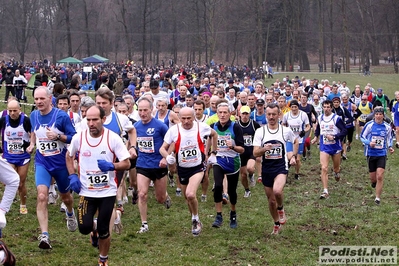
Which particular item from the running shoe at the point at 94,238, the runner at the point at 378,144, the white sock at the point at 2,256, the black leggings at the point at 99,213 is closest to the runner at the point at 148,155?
the running shoe at the point at 94,238

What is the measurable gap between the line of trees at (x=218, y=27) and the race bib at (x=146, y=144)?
2173 inches

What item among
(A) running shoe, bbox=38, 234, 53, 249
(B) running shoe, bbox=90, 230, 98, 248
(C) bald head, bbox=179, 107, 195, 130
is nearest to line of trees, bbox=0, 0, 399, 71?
(C) bald head, bbox=179, 107, 195, 130

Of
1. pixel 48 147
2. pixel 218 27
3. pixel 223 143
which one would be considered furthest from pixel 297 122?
pixel 218 27

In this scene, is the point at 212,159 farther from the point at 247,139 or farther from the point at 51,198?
the point at 51,198

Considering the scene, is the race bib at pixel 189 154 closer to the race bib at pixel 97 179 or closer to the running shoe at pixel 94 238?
the running shoe at pixel 94 238

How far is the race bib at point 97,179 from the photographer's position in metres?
6.66

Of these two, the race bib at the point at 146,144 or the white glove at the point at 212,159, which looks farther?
the race bib at the point at 146,144

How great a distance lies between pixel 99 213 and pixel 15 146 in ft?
10.6

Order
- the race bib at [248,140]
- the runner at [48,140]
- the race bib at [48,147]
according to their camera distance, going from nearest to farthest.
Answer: the runner at [48,140], the race bib at [48,147], the race bib at [248,140]

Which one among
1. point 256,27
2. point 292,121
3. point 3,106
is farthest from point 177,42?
point 292,121

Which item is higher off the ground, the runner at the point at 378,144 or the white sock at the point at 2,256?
the runner at the point at 378,144

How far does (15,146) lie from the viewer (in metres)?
9.26

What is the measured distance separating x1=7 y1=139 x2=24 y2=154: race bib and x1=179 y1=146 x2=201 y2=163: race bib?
8.93 feet

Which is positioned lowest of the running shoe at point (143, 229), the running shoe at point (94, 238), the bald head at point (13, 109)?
the running shoe at point (143, 229)
